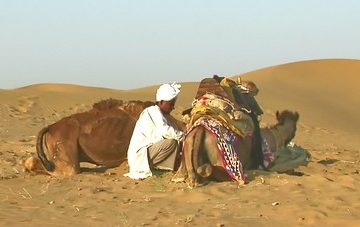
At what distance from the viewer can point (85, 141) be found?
8805 mm

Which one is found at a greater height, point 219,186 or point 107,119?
point 107,119

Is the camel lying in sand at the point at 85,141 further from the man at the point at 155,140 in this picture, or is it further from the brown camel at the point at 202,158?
the brown camel at the point at 202,158

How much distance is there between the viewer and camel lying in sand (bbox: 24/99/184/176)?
8797 mm

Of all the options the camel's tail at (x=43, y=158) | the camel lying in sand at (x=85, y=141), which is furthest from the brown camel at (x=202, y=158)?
the camel's tail at (x=43, y=158)

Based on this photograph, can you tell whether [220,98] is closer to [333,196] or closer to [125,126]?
[125,126]

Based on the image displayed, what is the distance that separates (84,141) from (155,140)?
98cm

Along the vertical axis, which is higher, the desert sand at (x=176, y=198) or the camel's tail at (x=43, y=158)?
the camel's tail at (x=43, y=158)

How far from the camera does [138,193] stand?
7645mm

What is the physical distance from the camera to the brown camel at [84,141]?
8.80 m

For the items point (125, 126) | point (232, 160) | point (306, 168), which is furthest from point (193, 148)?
point (306, 168)

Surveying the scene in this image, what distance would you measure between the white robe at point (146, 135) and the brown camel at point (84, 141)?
1.71 feet

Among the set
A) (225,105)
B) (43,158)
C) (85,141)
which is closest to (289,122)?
(225,105)

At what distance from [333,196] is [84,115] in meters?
3.15

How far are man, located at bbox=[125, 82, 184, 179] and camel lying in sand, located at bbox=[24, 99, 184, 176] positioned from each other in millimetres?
499
